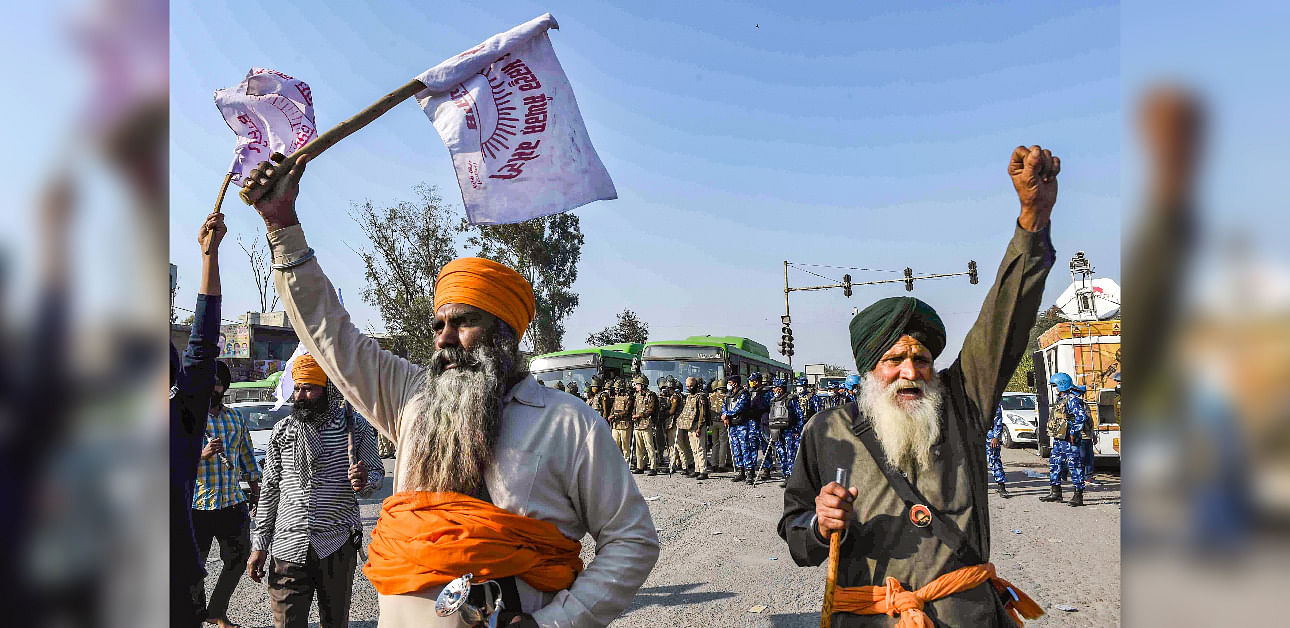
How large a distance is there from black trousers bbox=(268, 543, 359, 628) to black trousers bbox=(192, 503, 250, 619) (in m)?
1.43

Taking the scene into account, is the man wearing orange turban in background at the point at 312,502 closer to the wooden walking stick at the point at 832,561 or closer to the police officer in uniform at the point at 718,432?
the wooden walking stick at the point at 832,561

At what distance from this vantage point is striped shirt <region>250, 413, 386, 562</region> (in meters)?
4.53

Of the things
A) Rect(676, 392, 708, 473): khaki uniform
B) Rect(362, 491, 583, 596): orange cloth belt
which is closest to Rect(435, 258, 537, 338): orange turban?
Rect(362, 491, 583, 596): orange cloth belt

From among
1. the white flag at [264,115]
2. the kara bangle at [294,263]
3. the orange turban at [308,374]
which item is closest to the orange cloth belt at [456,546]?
the kara bangle at [294,263]

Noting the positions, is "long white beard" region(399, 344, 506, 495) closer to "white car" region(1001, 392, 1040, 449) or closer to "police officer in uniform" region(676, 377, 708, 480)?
"police officer in uniform" region(676, 377, 708, 480)

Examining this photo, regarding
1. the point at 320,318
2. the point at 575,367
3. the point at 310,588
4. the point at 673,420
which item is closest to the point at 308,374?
the point at 310,588

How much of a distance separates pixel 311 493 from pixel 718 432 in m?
13.8

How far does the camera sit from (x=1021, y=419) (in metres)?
20.2

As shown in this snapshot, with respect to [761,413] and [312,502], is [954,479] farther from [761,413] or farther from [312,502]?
[761,413]

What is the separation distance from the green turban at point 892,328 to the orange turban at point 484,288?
1.35m
